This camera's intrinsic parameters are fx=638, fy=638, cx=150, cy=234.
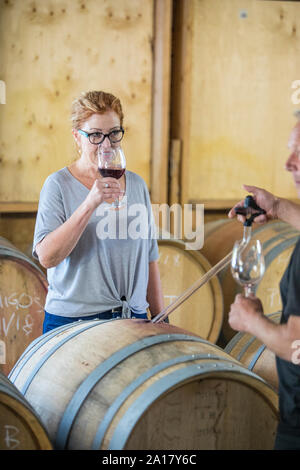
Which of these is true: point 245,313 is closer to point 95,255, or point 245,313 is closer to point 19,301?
point 95,255

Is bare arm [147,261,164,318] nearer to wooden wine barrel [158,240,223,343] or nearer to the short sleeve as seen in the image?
the short sleeve

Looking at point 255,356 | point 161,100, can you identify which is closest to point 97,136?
point 255,356

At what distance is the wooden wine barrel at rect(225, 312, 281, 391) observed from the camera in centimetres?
268

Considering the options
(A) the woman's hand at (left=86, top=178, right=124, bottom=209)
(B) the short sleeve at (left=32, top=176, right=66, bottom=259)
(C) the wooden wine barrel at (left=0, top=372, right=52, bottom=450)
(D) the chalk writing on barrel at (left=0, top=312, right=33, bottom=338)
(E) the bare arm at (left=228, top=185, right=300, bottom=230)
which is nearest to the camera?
(C) the wooden wine barrel at (left=0, top=372, right=52, bottom=450)

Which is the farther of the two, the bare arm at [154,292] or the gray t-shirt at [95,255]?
the bare arm at [154,292]

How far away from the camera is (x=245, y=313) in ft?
5.96

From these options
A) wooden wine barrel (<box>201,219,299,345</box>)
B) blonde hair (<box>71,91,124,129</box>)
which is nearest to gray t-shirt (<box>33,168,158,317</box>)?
blonde hair (<box>71,91,124,129</box>)

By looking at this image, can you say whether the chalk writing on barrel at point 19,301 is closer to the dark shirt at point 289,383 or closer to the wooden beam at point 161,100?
the wooden beam at point 161,100

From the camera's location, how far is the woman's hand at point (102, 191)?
247cm

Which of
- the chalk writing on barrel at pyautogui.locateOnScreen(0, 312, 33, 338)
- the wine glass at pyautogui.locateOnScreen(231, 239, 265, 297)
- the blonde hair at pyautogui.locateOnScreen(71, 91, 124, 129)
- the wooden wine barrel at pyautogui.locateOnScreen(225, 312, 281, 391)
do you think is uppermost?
the blonde hair at pyautogui.locateOnScreen(71, 91, 124, 129)

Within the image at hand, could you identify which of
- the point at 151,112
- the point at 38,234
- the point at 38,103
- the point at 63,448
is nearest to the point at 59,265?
the point at 38,234

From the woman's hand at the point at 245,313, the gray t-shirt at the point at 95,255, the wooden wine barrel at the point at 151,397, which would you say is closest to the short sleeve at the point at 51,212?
the gray t-shirt at the point at 95,255

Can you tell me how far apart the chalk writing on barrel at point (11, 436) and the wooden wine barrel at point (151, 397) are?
212 mm

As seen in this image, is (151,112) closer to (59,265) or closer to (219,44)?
(219,44)
